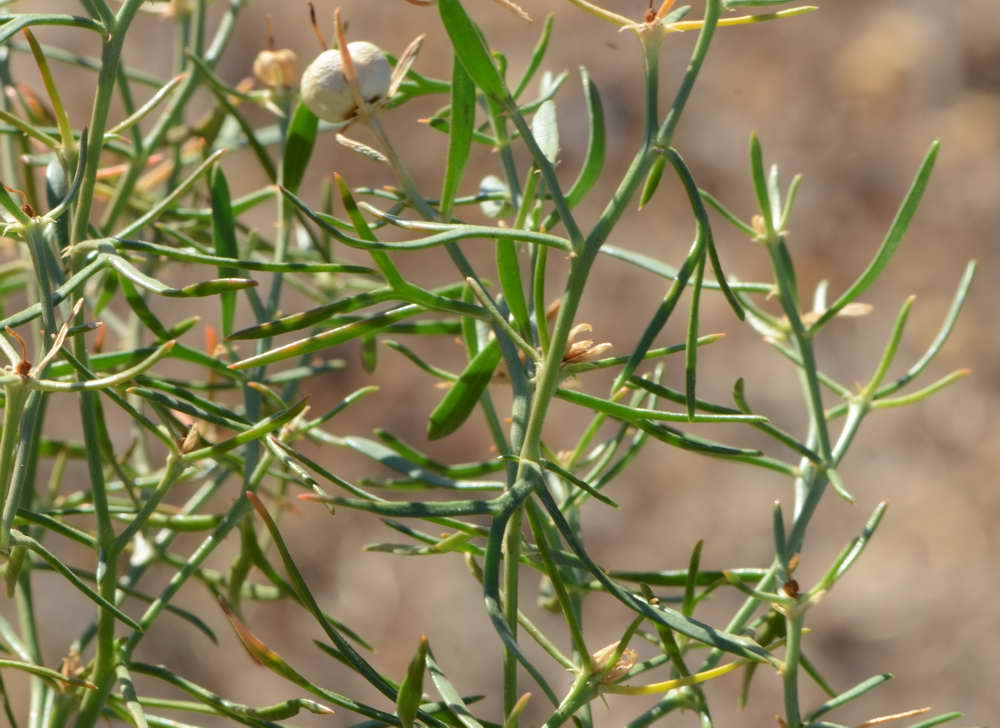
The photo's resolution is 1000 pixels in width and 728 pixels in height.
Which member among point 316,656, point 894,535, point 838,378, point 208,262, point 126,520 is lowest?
point 316,656

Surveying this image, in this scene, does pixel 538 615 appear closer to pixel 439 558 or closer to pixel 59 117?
pixel 439 558

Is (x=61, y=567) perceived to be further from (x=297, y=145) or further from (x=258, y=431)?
(x=297, y=145)

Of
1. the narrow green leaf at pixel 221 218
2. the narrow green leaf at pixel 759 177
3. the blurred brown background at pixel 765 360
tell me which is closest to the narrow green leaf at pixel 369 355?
the narrow green leaf at pixel 221 218

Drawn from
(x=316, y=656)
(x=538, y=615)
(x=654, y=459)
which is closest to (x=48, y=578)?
(x=316, y=656)

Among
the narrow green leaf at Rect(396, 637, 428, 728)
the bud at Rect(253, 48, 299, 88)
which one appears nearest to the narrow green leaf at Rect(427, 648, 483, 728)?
the narrow green leaf at Rect(396, 637, 428, 728)

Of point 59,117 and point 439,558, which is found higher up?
point 59,117

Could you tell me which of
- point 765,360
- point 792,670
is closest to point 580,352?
point 792,670
